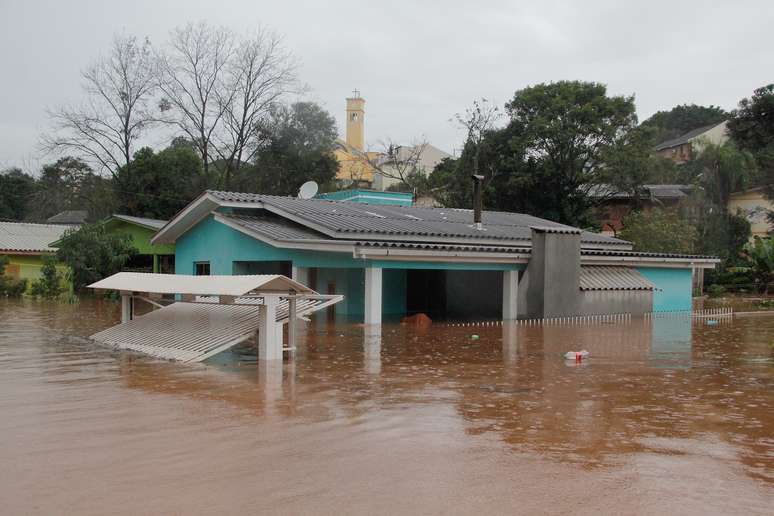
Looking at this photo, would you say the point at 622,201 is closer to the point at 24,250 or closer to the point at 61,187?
the point at 24,250

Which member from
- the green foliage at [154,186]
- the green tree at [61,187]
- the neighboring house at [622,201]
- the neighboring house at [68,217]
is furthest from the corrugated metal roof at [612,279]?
the neighboring house at [68,217]

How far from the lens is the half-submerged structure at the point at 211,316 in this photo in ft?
40.7

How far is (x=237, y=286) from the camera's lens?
1223 cm

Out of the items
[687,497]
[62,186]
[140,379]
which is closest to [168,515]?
[687,497]

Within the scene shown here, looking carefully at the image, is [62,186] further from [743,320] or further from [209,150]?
[743,320]

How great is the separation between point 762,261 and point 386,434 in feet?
109

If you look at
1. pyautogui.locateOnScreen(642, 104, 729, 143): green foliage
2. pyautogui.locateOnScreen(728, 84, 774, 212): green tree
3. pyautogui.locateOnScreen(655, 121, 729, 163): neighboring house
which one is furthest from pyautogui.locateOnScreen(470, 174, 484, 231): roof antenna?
pyautogui.locateOnScreen(642, 104, 729, 143): green foliage

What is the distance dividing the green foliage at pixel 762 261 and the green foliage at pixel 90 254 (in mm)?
29251

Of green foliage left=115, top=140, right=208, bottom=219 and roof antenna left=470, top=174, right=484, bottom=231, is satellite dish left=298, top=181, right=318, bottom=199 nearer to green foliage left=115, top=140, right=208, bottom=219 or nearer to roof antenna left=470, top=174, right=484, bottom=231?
roof antenna left=470, top=174, right=484, bottom=231

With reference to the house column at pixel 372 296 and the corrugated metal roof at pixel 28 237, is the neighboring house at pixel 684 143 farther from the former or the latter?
the house column at pixel 372 296

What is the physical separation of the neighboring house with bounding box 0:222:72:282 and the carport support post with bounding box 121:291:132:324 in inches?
865

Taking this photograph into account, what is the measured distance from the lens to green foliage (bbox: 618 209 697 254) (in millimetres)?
36156

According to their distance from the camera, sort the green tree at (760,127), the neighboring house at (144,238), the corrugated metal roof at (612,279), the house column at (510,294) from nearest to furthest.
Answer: the house column at (510,294), the corrugated metal roof at (612,279), the neighboring house at (144,238), the green tree at (760,127)

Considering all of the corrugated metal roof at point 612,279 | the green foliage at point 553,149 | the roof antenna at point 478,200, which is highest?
the green foliage at point 553,149
